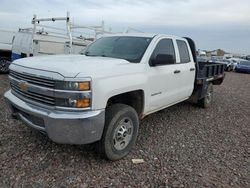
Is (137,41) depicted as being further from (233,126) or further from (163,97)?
(233,126)

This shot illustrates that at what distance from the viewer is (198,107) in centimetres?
716

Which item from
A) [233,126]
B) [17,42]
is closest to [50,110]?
[233,126]

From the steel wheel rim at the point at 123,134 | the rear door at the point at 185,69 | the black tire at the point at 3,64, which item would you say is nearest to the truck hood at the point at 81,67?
the steel wheel rim at the point at 123,134

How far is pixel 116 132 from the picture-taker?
360 centimetres

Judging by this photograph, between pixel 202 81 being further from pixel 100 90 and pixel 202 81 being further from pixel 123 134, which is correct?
pixel 100 90

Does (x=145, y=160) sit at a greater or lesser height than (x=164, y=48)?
lesser

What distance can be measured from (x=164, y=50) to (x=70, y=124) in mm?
2552

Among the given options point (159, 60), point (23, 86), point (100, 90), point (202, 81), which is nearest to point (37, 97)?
point (23, 86)

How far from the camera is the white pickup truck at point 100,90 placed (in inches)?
119

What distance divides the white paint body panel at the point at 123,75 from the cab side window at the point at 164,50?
99 millimetres

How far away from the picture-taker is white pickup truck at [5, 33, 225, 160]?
303 cm

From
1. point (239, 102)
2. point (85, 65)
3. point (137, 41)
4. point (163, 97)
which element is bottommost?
point (239, 102)

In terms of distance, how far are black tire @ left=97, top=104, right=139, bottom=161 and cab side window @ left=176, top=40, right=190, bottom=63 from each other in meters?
2.21

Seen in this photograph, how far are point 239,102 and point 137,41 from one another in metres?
5.50
